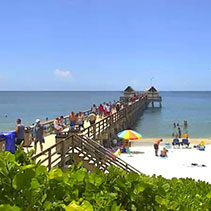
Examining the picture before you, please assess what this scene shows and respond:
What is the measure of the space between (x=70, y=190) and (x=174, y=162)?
15.6 metres

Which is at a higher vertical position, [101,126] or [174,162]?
[101,126]

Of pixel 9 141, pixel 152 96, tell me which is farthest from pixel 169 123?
pixel 9 141

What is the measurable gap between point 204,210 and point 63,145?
7.00 m

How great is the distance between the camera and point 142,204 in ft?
7.85

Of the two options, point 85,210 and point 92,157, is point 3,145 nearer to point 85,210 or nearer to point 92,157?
point 92,157

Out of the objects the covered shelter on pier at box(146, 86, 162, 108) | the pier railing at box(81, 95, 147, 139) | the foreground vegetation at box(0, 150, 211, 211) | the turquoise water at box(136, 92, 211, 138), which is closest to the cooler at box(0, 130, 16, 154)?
the pier railing at box(81, 95, 147, 139)

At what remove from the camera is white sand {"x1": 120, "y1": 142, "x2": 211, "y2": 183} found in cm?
1431

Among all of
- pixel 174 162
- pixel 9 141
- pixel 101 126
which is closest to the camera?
pixel 9 141

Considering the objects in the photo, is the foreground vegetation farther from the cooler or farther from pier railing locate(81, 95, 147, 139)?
pier railing locate(81, 95, 147, 139)

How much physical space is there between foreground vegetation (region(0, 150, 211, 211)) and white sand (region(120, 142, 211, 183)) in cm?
1148

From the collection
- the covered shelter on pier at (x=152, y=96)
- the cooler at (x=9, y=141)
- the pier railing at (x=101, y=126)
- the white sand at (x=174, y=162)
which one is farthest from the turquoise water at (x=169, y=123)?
the cooler at (x=9, y=141)

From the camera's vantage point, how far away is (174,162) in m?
16.8

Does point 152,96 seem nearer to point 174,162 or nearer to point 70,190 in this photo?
point 174,162

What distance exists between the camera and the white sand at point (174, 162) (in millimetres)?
14312
